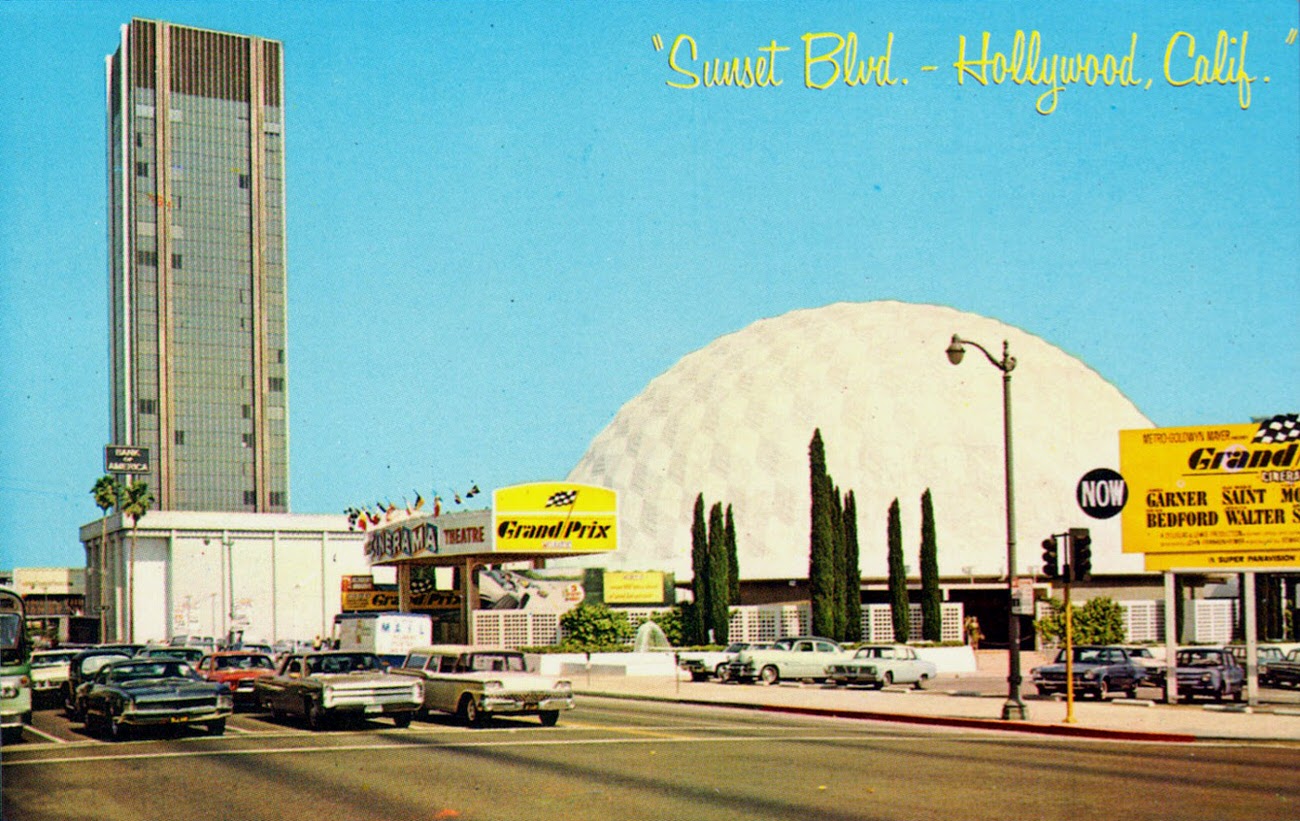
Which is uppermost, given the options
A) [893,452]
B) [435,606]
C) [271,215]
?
[271,215]

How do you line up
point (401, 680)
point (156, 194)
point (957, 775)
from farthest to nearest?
point (156, 194)
point (401, 680)
point (957, 775)

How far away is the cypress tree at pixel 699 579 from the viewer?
66625 millimetres

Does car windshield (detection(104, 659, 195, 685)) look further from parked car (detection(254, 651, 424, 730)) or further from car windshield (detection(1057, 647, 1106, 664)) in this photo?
Answer: car windshield (detection(1057, 647, 1106, 664))

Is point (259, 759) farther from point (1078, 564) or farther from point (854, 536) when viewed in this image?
point (854, 536)

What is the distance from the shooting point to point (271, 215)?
152 metres

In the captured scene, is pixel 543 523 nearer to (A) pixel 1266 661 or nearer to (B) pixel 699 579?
(B) pixel 699 579

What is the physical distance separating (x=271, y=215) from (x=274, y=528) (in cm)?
3955

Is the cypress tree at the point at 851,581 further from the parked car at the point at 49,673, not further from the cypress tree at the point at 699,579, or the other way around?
the parked car at the point at 49,673

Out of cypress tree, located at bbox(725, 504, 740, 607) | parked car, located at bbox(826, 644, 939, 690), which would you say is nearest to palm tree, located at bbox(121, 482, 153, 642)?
cypress tree, located at bbox(725, 504, 740, 607)

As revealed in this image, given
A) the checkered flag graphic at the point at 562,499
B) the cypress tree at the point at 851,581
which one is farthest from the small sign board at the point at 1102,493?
the cypress tree at the point at 851,581

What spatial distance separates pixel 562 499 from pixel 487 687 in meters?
30.7

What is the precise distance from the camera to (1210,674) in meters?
36.7

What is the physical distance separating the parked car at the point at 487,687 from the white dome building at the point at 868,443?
53.6m

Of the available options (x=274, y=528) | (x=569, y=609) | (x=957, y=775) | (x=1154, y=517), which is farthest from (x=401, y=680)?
(x=274, y=528)
